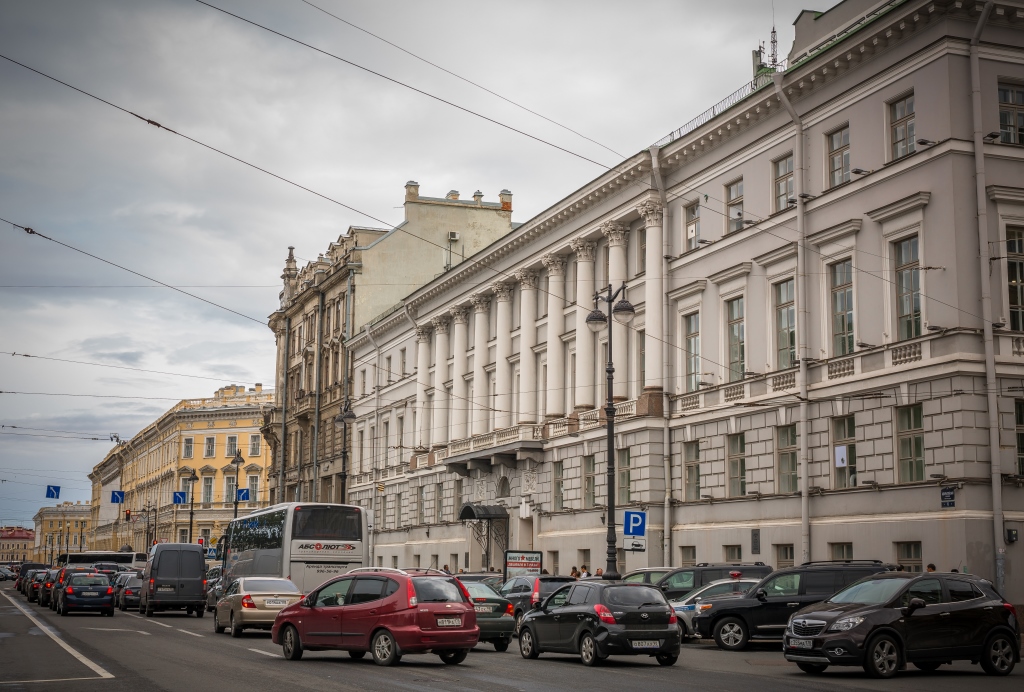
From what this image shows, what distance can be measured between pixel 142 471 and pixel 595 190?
11278cm

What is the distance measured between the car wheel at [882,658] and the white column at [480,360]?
124 feet

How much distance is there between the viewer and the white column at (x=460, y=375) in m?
57.8

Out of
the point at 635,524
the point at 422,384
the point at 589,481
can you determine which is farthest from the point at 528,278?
the point at 635,524

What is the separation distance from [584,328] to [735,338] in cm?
938

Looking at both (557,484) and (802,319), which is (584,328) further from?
(802,319)

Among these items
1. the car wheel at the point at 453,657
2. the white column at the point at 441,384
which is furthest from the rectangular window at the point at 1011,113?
the white column at the point at 441,384

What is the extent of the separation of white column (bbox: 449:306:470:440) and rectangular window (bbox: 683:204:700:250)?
65.2 feet

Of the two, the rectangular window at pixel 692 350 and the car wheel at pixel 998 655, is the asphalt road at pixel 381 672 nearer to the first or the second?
the car wheel at pixel 998 655

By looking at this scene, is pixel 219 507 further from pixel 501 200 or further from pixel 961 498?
pixel 961 498

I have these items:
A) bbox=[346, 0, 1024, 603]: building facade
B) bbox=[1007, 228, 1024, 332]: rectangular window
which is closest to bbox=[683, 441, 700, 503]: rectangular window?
bbox=[346, 0, 1024, 603]: building facade

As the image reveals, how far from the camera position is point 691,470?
39.2 m

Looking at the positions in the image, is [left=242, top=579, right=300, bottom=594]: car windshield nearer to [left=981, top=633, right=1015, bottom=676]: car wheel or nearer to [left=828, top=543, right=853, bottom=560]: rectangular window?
[left=828, top=543, right=853, bottom=560]: rectangular window

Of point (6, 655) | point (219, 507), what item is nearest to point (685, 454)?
point (6, 655)

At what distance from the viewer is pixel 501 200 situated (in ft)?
255
